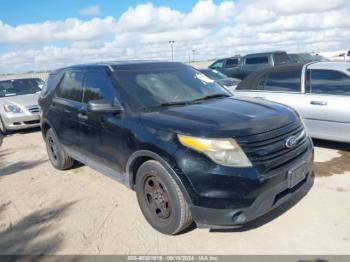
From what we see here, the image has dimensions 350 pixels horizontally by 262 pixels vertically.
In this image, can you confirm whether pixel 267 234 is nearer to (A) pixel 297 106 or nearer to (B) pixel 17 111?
(A) pixel 297 106

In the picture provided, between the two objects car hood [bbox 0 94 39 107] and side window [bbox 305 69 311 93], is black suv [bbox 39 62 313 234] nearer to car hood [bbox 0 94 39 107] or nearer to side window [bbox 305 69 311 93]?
side window [bbox 305 69 311 93]

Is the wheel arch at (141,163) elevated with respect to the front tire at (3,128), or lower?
elevated

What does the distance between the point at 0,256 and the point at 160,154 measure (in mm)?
1967

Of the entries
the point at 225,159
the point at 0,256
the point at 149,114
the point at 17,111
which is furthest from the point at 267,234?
the point at 17,111

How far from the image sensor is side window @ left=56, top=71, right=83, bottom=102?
4.83 meters

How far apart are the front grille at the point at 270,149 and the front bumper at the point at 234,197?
0.27ft

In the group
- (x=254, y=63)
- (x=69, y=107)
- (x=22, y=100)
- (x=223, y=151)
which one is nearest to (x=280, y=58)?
(x=254, y=63)

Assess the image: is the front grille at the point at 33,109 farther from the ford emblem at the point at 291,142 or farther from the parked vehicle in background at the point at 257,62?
the parked vehicle in background at the point at 257,62

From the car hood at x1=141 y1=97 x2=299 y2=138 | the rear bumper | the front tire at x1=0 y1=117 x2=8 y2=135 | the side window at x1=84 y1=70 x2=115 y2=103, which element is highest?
the side window at x1=84 y1=70 x2=115 y2=103

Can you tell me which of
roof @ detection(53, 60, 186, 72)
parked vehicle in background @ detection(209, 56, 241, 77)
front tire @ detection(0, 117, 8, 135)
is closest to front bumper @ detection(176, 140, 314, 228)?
roof @ detection(53, 60, 186, 72)

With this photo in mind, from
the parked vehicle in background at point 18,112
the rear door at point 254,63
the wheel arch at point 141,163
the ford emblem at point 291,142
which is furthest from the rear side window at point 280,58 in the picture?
the wheel arch at point 141,163

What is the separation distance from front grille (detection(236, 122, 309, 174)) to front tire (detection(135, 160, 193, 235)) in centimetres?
76

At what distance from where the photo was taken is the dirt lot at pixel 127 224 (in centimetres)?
325

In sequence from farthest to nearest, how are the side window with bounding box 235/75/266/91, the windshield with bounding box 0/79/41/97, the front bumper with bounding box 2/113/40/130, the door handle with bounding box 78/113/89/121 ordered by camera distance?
the windshield with bounding box 0/79/41/97 → the front bumper with bounding box 2/113/40/130 → the side window with bounding box 235/75/266/91 → the door handle with bounding box 78/113/89/121
